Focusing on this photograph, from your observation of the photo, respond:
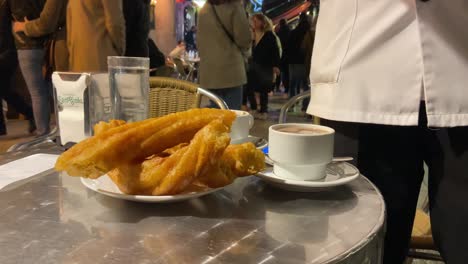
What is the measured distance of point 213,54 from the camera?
10.2 ft

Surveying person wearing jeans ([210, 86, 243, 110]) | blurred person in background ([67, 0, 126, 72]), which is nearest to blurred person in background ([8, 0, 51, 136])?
blurred person in background ([67, 0, 126, 72])

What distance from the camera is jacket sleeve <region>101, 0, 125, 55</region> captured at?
2.32 meters

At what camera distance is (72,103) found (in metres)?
1.01

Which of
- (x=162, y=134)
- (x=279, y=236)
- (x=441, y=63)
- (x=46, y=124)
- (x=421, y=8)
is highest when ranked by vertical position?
(x=421, y=8)

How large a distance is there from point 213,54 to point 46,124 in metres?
1.56

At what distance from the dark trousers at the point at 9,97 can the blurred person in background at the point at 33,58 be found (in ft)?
2.55

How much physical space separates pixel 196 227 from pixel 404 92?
22.8 inches

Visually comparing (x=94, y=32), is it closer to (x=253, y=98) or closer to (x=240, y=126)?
(x=240, y=126)

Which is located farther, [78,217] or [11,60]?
[11,60]

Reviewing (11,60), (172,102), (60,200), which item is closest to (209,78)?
(172,102)

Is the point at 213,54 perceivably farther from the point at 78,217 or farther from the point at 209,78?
the point at 78,217

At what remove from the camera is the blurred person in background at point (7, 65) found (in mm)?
3354

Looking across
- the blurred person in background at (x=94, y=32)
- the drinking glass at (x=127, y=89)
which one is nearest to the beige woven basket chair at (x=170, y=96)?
the drinking glass at (x=127, y=89)

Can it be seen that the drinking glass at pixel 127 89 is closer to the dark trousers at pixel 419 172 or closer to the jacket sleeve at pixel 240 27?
the dark trousers at pixel 419 172
